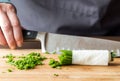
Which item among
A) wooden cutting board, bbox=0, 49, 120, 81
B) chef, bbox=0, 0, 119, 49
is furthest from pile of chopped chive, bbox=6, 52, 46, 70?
chef, bbox=0, 0, 119, 49

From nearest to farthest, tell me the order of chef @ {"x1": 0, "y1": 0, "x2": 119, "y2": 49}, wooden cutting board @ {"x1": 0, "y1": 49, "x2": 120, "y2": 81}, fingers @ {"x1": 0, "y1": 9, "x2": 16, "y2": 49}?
wooden cutting board @ {"x1": 0, "y1": 49, "x2": 120, "y2": 81} → fingers @ {"x1": 0, "y1": 9, "x2": 16, "y2": 49} → chef @ {"x1": 0, "y1": 0, "x2": 119, "y2": 49}

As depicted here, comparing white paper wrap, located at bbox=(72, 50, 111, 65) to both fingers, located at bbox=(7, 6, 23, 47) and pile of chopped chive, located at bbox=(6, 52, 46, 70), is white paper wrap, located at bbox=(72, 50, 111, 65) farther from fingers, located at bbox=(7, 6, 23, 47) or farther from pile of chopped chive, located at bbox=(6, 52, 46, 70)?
fingers, located at bbox=(7, 6, 23, 47)

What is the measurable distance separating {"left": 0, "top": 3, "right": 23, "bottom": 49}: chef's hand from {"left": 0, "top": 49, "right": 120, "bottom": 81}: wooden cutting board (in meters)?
0.11

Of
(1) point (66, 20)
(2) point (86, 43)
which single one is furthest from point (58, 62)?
(1) point (66, 20)

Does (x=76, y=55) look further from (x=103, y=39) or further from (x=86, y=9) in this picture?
(x=86, y=9)

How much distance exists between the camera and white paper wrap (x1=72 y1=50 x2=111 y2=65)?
1052mm

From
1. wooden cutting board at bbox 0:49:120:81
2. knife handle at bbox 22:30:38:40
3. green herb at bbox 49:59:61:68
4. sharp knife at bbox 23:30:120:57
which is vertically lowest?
wooden cutting board at bbox 0:49:120:81

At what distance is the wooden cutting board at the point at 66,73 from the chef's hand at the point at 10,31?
0.11m

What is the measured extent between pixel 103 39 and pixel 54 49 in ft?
0.56

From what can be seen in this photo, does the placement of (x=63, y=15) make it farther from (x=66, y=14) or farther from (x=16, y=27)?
(x=16, y=27)

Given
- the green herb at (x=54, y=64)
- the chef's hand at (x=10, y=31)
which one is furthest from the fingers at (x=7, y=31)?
the green herb at (x=54, y=64)

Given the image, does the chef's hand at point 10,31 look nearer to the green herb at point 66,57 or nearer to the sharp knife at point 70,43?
the sharp knife at point 70,43

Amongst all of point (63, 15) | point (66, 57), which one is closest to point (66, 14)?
point (63, 15)

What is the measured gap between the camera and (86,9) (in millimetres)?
1311
